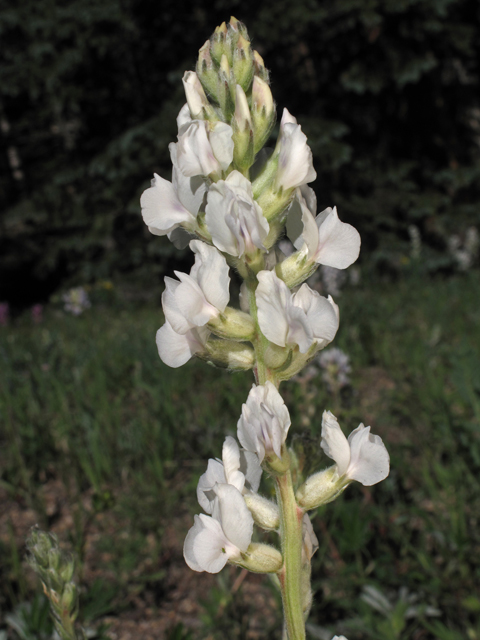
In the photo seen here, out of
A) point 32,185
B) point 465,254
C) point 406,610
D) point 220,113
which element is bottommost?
point 465,254

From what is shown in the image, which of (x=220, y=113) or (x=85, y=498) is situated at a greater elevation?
(x=220, y=113)

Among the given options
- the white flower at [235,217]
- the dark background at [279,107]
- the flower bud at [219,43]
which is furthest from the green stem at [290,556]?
the dark background at [279,107]

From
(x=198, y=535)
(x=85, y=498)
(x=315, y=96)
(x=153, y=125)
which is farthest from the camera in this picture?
(x=315, y=96)

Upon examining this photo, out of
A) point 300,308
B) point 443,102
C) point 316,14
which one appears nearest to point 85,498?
point 300,308

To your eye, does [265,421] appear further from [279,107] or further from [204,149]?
[279,107]

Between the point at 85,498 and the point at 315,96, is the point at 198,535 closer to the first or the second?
the point at 85,498

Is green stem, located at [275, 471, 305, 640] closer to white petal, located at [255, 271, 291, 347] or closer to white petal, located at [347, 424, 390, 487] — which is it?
white petal, located at [347, 424, 390, 487]

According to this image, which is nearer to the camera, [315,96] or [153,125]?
[153,125]
